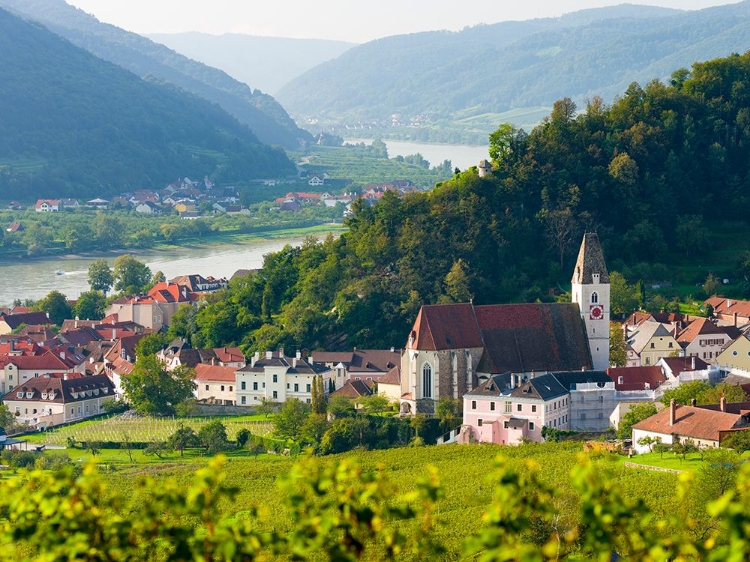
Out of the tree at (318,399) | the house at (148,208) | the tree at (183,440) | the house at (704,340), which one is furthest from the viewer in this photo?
the house at (148,208)

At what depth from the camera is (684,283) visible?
62.9 m

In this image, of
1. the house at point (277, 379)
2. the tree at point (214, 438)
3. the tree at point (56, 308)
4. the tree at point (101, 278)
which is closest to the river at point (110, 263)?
the tree at point (101, 278)

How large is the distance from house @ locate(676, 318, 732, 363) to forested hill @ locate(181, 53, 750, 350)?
7.95m

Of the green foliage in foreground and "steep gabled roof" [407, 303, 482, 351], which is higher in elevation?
the green foliage in foreground

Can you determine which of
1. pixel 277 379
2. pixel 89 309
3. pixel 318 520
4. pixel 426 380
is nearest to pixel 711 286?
pixel 426 380

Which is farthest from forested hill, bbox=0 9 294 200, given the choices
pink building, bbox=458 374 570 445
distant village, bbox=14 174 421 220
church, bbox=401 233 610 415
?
pink building, bbox=458 374 570 445

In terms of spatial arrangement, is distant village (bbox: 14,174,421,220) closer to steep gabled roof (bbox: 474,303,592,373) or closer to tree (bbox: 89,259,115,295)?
tree (bbox: 89,259,115,295)

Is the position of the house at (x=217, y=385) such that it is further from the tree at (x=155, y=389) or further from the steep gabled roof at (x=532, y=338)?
the steep gabled roof at (x=532, y=338)

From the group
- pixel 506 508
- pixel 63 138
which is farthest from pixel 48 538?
pixel 63 138

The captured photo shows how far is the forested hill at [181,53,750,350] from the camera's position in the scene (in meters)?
59.4

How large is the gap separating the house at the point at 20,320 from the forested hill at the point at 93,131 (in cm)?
6965

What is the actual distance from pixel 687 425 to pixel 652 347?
39.0ft

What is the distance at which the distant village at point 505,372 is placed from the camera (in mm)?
46344

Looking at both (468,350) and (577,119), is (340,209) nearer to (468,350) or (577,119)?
(577,119)
